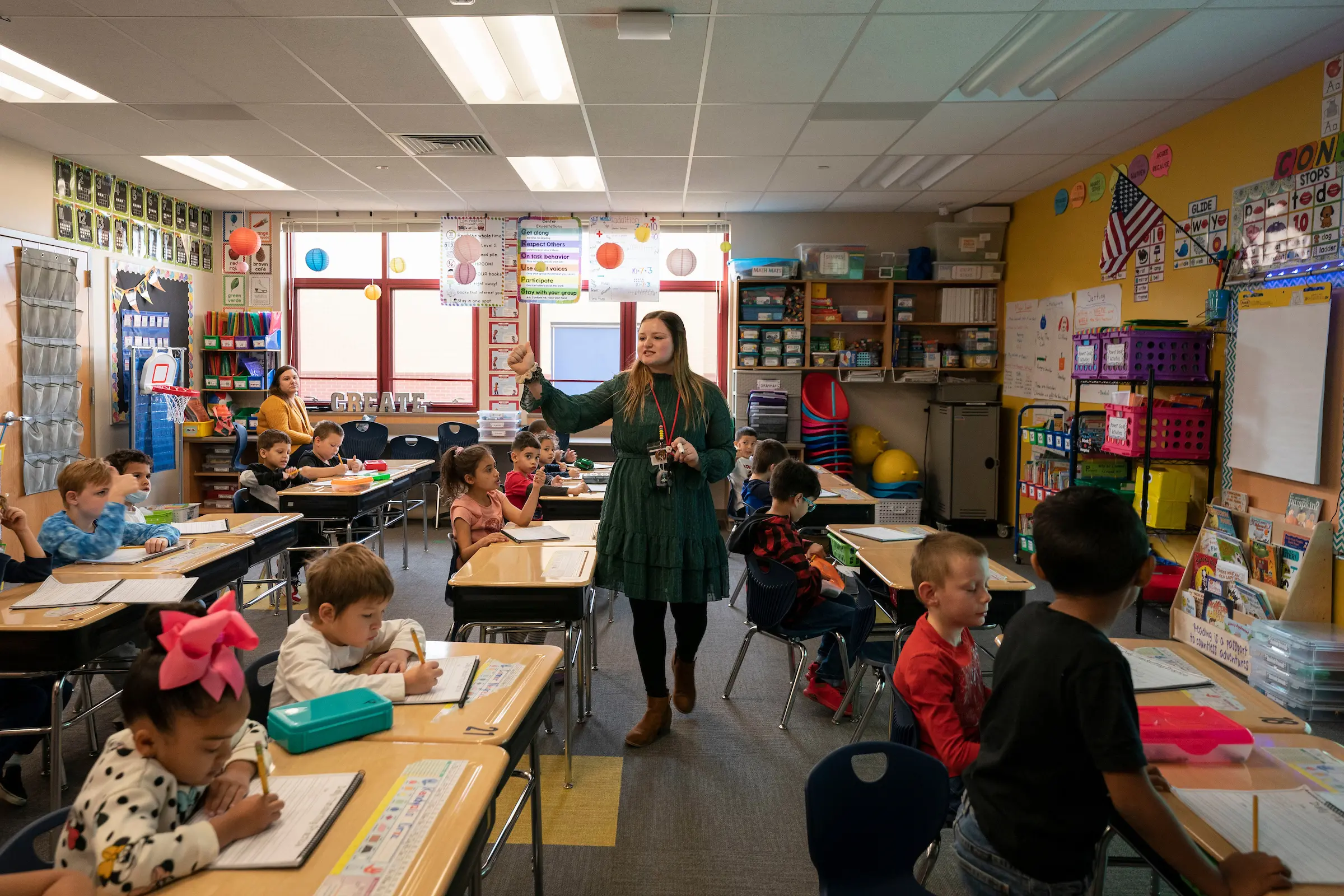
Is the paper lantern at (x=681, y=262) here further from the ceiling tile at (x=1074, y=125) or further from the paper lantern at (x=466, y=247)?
the ceiling tile at (x=1074, y=125)

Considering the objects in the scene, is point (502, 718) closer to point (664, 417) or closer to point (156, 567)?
point (664, 417)

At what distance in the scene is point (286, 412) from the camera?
237 inches

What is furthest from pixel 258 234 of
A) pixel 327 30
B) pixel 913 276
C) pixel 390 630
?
pixel 390 630

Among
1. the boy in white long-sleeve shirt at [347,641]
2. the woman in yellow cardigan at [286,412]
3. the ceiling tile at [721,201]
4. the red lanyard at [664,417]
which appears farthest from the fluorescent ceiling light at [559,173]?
the boy in white long-sleeve shirt at [347,641]

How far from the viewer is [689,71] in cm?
384

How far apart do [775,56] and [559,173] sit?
288cm

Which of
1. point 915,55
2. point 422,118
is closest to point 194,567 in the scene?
point 422,118

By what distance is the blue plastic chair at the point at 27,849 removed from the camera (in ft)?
3.62

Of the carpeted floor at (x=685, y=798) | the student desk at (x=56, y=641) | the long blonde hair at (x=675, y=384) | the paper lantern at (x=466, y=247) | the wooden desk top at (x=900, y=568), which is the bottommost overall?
the carpeted floor at (x=685, y=798)

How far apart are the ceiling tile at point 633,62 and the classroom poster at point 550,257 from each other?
3.33m

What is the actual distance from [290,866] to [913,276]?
7008 mm

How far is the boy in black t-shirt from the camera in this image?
120cm

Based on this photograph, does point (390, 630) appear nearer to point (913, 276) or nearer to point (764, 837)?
point (764, 837)

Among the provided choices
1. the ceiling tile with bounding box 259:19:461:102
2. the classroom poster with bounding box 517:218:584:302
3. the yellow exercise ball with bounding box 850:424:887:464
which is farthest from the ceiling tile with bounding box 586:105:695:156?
the yellow exercise ball with bounding box 850:424:887:464
